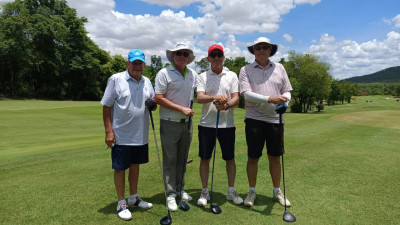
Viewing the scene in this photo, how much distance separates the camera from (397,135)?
36.6 ft

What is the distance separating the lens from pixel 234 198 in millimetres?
4441

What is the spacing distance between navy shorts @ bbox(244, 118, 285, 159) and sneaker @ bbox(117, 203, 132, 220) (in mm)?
2187

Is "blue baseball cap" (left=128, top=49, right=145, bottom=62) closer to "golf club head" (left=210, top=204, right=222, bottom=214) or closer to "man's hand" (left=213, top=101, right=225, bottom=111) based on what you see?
"man's hand" (left=213, top=101, right=225, bottom=111)

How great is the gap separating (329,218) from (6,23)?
178 feet

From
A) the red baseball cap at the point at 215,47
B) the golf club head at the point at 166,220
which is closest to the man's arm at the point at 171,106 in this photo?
the red baseball cap at the point at 215,47

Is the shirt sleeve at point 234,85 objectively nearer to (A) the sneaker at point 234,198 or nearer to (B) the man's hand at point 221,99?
(B) the man's hand at point 221,99

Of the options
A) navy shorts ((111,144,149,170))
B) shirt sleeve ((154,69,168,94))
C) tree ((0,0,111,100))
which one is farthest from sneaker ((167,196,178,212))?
tree ((0,0,111,100))

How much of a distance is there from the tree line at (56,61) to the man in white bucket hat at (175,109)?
49.2 meters

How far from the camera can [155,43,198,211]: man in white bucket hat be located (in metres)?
4.23

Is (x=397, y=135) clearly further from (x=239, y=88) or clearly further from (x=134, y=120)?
(x=134, y=120)

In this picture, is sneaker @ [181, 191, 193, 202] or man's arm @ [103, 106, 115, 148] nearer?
man's arm @ [103, 106, 115, 148]

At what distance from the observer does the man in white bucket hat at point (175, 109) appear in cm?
423

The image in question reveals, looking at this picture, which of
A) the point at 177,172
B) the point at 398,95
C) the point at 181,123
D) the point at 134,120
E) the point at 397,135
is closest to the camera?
the point at 134,120

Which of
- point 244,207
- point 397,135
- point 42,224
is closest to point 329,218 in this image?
point 244,207
